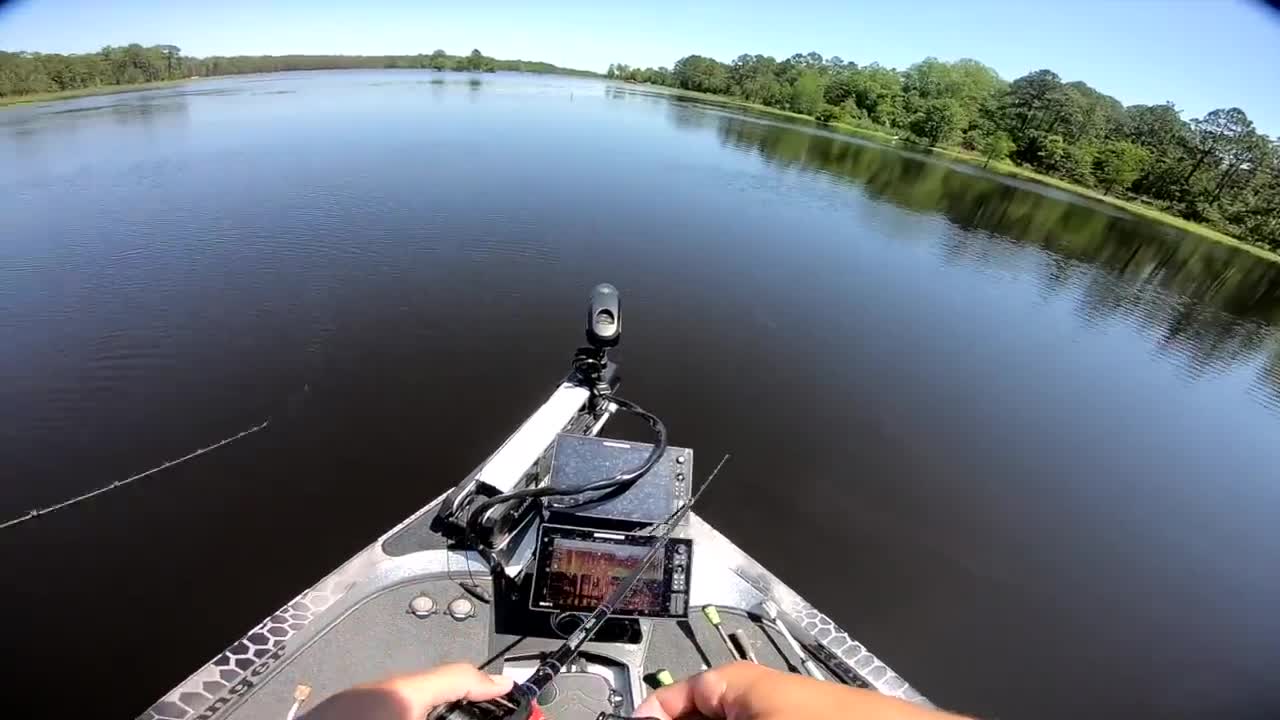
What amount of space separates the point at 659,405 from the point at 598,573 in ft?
25.8

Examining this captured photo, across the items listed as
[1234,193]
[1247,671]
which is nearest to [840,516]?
[1247,671]

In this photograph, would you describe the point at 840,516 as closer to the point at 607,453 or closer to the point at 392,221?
the point at 607,453

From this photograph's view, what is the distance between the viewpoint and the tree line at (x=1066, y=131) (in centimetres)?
4588

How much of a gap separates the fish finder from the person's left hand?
246 cm

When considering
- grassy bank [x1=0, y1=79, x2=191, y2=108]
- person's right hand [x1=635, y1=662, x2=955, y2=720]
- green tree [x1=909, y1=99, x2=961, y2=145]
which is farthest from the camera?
green tree [x1=909, y1=99, x2=961, y2=145]

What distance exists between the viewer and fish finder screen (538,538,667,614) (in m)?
4.09

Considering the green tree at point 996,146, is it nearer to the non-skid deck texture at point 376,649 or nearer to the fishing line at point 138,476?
the fishing line at point 138,476

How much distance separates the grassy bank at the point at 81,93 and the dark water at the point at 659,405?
A: 21250mm

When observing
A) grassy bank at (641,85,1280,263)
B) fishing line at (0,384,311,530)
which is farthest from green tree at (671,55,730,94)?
fishing line at (0,384,311,530)

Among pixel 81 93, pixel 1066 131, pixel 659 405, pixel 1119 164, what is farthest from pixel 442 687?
pixel 1066 131

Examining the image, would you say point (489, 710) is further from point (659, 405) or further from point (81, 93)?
point (81, 93)

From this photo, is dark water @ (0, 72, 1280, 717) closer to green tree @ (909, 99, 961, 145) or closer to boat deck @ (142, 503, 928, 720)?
boat deck @ (142, 503, 928, 720)

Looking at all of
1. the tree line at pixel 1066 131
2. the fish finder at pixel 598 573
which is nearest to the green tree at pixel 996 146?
the tree line at pixel 1066 131

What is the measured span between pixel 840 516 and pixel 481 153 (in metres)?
31.6
